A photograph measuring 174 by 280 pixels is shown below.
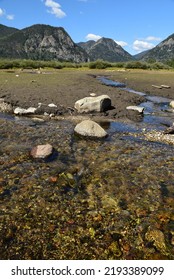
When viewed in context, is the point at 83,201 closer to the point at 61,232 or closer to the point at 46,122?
the point at 61,232

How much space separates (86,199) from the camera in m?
8.05

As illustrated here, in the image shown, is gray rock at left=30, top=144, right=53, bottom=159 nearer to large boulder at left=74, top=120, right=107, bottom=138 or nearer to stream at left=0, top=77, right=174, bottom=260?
stream at left=0, top=77, right=174, bottom=260

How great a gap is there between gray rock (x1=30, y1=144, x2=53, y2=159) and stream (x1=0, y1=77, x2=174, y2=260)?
314 mm

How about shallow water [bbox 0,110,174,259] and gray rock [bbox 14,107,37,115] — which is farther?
gray rock [bbox 14,107,37,115]

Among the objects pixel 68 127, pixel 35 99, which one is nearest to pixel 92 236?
pixel 68 127

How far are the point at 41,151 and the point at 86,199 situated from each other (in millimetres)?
3698

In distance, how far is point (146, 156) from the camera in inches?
452

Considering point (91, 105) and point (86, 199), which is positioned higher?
point (91, 105)

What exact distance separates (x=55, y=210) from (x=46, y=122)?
9.67 m

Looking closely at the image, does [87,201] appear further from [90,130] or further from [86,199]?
[90,130]

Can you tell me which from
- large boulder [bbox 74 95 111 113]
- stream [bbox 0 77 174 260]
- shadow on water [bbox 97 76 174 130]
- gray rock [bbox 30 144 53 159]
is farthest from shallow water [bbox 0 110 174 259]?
large boulder [bbox 74 95 111 113]

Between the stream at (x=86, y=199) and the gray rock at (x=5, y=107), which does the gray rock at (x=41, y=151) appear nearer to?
the stream at (x=86, y=199)

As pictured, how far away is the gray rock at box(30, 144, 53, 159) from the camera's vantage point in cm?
1079

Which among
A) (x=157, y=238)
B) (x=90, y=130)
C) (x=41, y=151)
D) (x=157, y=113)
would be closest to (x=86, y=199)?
(x=157, y=238)
